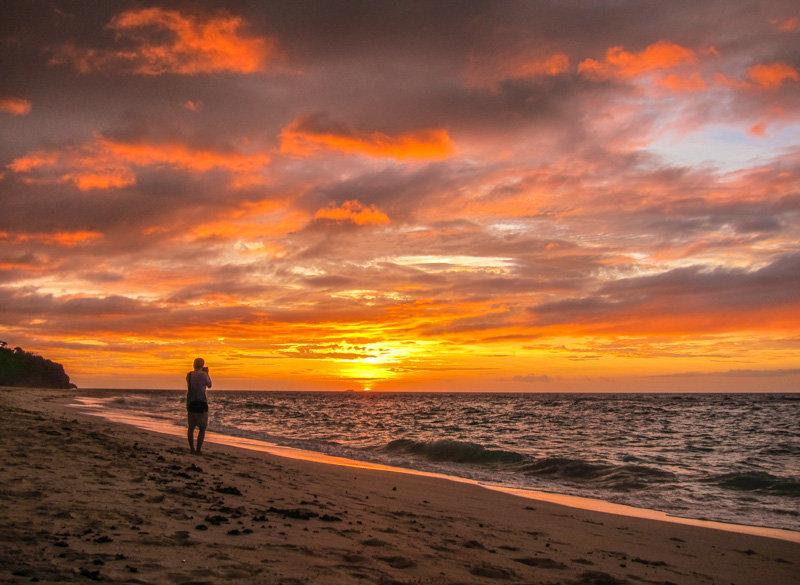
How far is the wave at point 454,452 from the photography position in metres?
20.3

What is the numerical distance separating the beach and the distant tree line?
337ft

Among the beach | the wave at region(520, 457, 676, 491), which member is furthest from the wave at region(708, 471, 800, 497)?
the beach

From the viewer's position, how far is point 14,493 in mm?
6602

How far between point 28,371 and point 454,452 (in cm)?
11143

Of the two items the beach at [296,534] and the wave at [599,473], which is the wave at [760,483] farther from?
the beach at [296,534]

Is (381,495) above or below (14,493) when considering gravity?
below

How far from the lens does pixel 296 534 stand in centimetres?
650

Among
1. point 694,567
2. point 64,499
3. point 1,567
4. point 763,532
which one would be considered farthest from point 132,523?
point 763,532

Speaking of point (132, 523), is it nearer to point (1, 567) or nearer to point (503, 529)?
point (1, 567)

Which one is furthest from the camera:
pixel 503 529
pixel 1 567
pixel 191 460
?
pixel 191 460

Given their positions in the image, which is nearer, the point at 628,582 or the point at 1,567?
the point at 1,567

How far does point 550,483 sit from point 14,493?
44.2 ft

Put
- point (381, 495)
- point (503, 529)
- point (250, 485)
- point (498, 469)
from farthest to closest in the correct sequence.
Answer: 1. point (498, 469)
2. point (381, 495)
3. point (250, 485)
4. point (503, 529)

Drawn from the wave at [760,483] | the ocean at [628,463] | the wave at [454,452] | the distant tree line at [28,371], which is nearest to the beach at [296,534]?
the ocean at [628,463]
